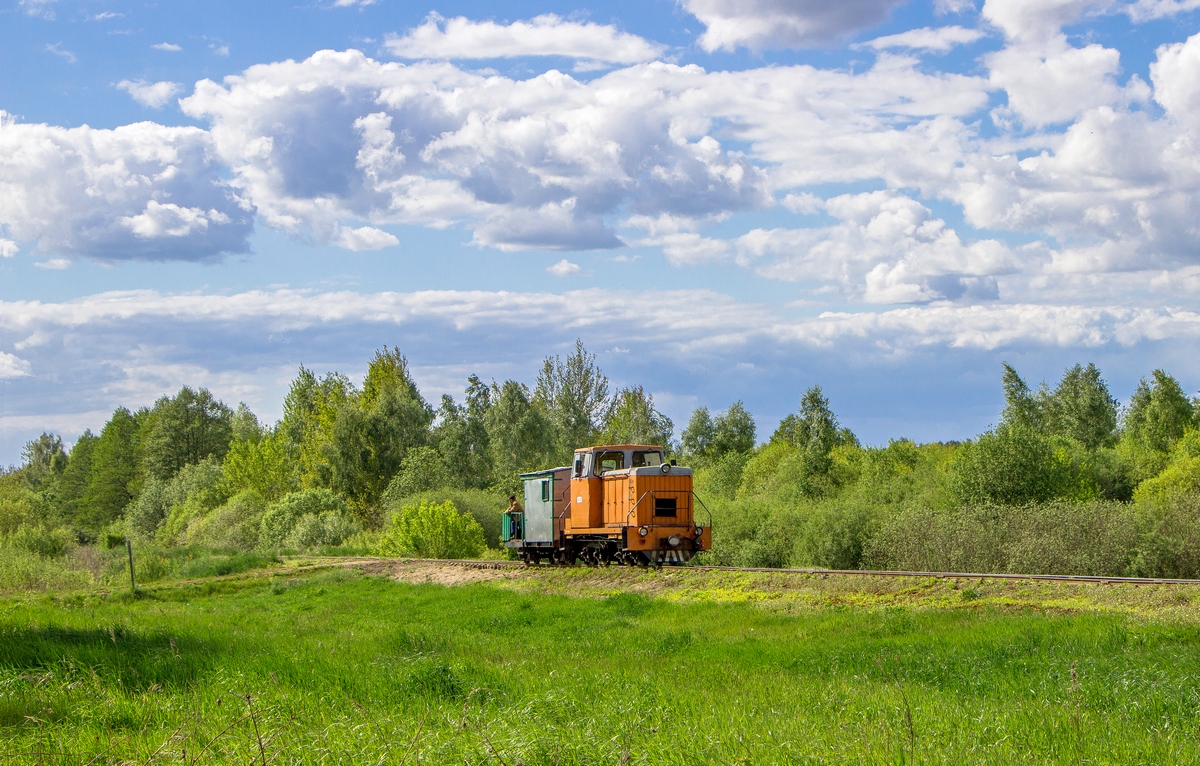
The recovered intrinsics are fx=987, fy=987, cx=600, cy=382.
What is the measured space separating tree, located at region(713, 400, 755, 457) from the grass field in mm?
72714

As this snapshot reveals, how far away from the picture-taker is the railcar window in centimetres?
3003

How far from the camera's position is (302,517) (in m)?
57.8

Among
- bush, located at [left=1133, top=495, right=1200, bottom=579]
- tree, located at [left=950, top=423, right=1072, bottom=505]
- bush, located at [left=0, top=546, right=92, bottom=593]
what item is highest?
tree, located at [left=950, top=423, right=1072, bottom=505]

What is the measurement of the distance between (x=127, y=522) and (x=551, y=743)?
3575 inches

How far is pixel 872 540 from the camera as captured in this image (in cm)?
3281

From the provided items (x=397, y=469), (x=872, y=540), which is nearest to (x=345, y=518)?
(x=397, y=469)

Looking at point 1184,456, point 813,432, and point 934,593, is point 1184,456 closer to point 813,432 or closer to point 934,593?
point 813,432

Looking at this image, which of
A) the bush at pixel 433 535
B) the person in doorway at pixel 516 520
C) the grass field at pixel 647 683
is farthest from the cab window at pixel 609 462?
the bush at pixel 433 535

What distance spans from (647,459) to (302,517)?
112 ft

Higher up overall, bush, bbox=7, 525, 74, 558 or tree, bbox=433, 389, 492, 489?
tree, bbox=433, 389, 492, 489

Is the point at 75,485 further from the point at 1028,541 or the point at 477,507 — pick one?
the point at 1028,541

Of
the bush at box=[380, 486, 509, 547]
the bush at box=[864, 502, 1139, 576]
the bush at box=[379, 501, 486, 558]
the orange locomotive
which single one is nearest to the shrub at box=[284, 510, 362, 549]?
the bush at box=[380, 486, 509, 547]

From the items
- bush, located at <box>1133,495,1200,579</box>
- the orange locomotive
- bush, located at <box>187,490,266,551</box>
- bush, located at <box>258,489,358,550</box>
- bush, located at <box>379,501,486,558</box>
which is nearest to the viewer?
the orange locomotive

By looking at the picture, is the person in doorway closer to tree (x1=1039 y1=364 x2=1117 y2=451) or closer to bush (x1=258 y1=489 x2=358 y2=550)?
bush (x1=258 y1=489 x2=358 y2=550)
